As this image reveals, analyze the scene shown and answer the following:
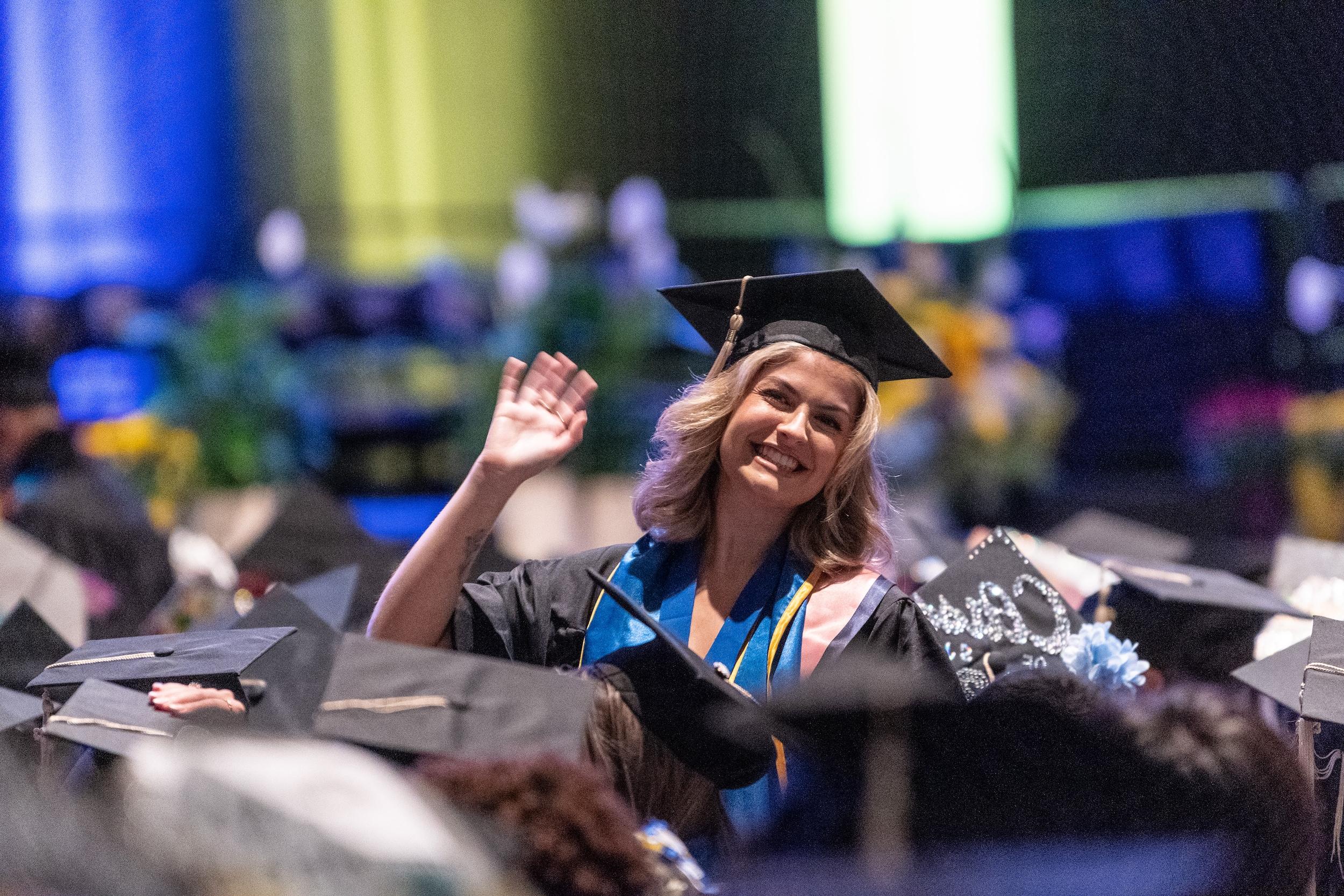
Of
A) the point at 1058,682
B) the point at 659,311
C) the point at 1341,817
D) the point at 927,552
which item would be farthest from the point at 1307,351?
the point at 1058,682

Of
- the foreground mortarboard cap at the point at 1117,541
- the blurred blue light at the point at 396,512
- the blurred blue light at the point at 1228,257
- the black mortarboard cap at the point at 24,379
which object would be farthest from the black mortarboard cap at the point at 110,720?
the blurred blue light at the point at 1228,257

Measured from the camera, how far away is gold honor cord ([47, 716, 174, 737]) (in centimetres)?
182

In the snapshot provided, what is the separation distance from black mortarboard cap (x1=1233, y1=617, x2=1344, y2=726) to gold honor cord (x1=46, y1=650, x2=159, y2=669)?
5.79ft

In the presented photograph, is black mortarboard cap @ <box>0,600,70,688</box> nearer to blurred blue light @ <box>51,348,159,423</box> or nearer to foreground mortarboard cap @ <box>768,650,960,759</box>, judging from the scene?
foreground mortarboard cap @ <box>768,650,960,759</box>

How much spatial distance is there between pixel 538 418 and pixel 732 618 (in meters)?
0.45

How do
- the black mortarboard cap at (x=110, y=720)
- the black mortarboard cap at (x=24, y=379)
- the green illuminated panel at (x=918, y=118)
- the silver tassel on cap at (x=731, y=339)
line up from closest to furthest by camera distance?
1. the black mortarboard cap at (x=110, y=720)
2. the silver tassel on cap at (x=731, y=339)
3. the black mortarboard cap at (x=24, y=379)
4. the green illuminated panel at (x=918, y=118)

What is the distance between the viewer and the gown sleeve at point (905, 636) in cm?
210

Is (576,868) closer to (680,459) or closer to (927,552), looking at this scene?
(680,459)

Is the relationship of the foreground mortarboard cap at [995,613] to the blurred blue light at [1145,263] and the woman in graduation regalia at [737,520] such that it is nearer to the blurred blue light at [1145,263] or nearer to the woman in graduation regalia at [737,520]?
the woman in graduation regalia at [737,520]

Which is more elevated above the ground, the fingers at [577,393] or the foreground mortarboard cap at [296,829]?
the fingers at [577,393]

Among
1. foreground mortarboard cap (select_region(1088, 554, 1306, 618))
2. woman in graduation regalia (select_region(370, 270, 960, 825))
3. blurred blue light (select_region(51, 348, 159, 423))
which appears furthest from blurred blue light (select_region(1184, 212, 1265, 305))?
blurred blue light (select_region(51, 348, 159, 423))

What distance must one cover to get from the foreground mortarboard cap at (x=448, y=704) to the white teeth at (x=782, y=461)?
57cm

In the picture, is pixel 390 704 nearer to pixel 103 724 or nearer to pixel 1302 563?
pixel 103 724

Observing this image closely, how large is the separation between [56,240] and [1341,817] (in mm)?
7466
